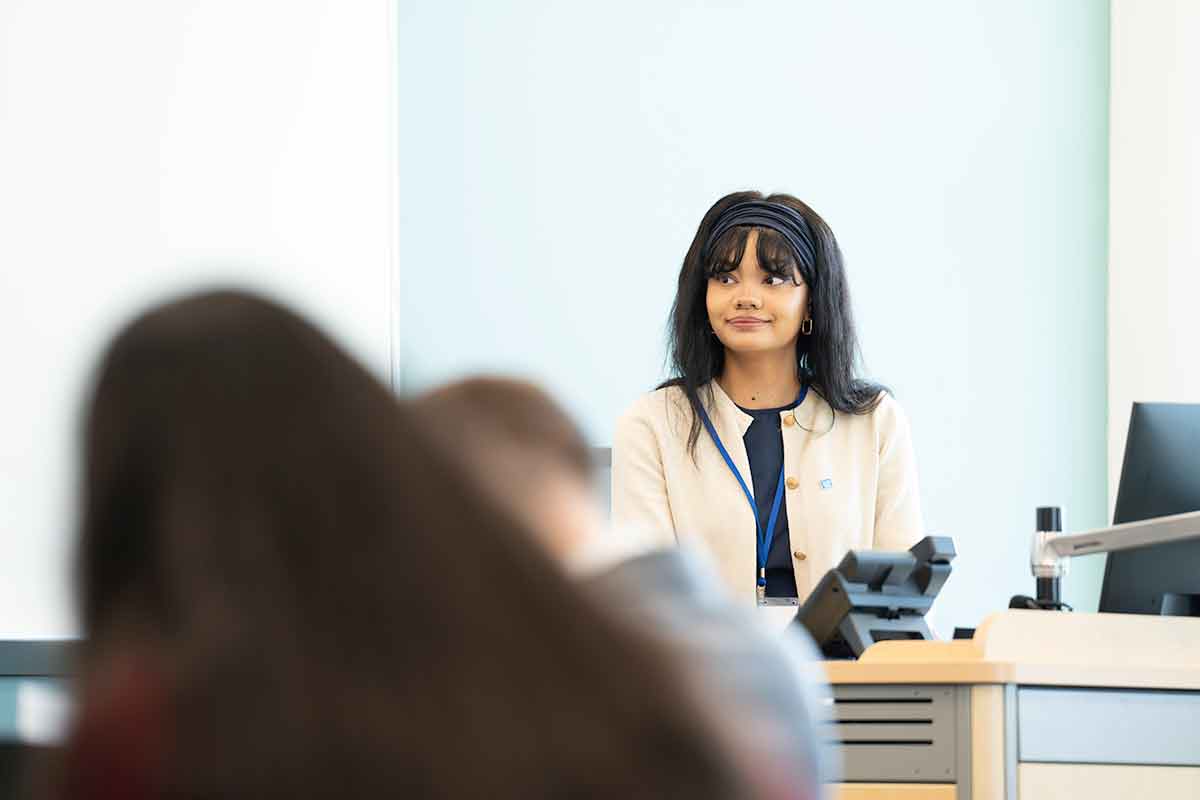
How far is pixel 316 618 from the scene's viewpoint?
23.2 inches

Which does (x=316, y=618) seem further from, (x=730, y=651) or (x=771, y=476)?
(x=771, y=476)

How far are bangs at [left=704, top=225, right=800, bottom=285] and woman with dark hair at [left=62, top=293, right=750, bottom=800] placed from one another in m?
2.43

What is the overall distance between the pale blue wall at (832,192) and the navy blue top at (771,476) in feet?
3.80

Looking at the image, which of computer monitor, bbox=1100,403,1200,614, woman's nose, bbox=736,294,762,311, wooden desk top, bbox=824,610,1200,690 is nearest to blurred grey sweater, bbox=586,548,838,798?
wooden desk top, bbox=824,610,1200,690

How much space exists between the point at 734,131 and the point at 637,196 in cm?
31

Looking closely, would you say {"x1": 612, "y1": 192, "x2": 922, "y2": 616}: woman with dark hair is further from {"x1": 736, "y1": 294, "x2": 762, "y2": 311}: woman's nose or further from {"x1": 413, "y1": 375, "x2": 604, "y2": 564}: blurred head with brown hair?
{"x1": 413, "y1": 375, "x2": 604, "y2": 564}: blurred head with brown hair

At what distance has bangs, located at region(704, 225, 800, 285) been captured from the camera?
300cm

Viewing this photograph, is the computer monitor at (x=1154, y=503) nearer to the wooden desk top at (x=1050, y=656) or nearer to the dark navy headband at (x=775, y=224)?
the wooden desk top at (x=1050, y=656)

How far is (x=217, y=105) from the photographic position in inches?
149

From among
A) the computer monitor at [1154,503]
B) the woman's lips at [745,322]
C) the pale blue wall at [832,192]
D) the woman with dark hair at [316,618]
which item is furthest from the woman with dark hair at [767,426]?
the woman with dark hair at [316,618]

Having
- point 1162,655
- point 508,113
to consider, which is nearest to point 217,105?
point 508,113

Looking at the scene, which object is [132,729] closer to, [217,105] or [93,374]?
[93,374]

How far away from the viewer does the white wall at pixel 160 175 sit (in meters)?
3.54

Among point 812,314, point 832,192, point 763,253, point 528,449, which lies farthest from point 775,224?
point 528,449
